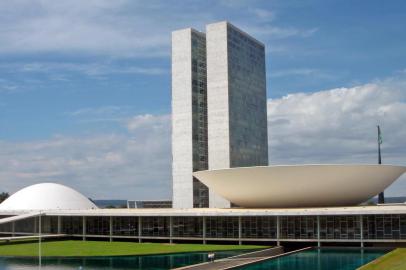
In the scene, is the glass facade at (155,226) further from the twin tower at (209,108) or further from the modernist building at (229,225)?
the twin tower at (209,108)

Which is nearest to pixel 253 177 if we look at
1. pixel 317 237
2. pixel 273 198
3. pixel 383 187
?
pixel 273 198

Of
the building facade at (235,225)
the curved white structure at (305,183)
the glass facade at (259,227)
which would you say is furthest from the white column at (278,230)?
the curved white structure at (305,183)

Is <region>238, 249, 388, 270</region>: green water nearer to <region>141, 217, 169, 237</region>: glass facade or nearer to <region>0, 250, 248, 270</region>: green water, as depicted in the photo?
<region>0, 250, 248, 270</region>: green water

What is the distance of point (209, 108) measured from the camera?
2751 inches

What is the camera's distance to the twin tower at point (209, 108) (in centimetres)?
6906

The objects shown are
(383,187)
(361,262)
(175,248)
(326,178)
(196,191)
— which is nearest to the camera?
(361,262)

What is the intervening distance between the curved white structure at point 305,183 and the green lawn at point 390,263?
10.5 meters

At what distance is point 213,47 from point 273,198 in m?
26.1

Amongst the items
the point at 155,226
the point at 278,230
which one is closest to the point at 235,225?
the point at 278,230

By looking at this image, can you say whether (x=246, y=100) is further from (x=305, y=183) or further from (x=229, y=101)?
(x=305, y=183)

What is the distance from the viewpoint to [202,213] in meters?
47.9

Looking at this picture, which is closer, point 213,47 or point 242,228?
point 242,228

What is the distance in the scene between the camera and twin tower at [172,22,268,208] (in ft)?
227

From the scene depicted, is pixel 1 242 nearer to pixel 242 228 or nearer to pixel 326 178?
pixel 242 228
